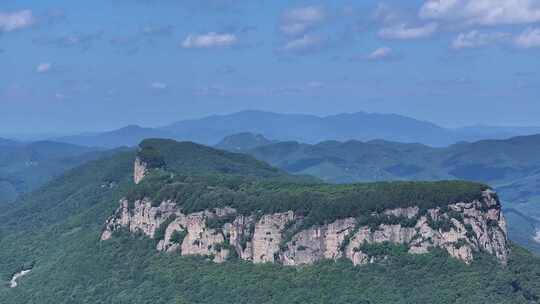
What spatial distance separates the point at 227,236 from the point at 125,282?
56.0 feet

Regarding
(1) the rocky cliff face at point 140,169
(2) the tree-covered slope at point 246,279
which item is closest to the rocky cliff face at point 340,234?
(2) the tree-covered slope at point 246,279

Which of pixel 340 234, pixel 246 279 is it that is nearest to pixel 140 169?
pixel 246 279

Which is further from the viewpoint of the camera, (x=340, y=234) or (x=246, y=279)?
(x=246, y=279)

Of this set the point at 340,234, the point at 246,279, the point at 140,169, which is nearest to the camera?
the point at 340,234

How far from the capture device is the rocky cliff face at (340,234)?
11300 cm

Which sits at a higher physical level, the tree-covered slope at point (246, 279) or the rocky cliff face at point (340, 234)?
the rocky cliff face at point (340, 234)

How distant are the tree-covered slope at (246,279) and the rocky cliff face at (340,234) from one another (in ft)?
4.74

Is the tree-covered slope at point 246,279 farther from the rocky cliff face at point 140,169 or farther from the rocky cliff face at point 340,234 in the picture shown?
the rocky cliff face at point 140,169

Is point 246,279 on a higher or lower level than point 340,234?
lower

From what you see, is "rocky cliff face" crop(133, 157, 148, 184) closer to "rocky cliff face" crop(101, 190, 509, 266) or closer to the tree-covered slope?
the tree-covered slope

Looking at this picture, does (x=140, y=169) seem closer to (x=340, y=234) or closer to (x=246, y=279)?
(x=246, y=279)

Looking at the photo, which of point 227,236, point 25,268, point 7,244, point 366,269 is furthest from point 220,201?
point 7,244

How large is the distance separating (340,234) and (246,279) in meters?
13.2

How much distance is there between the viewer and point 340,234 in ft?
385
